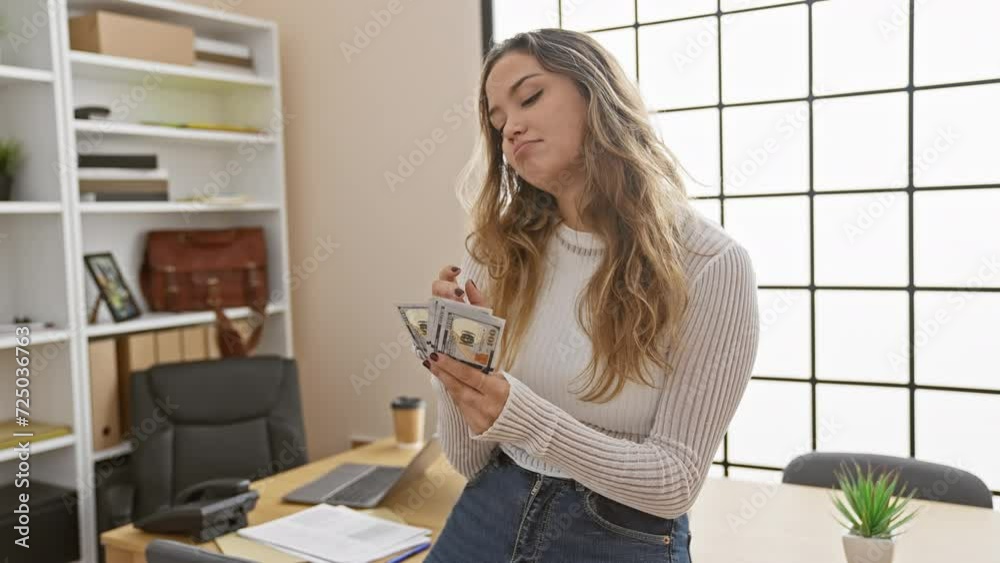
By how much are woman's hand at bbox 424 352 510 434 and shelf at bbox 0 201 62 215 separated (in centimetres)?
212

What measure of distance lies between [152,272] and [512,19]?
184 centimetres

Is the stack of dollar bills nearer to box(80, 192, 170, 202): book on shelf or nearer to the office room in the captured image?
the office room

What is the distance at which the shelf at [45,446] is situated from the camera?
9.39 ft

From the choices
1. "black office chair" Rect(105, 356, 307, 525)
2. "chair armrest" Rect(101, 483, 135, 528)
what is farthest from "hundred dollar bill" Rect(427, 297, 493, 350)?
"chair armrest" Rect(101, 483, 135, 528)

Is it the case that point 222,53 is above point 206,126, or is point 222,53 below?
above

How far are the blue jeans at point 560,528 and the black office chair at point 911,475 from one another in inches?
40.5

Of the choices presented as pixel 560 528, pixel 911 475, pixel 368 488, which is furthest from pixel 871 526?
pixel 368 488

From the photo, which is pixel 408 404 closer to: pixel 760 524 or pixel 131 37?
pixel 760 524

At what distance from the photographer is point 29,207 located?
2902mm

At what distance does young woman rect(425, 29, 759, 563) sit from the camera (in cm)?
136

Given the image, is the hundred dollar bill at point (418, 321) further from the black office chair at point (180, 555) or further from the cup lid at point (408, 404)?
the cup lid at point (408, 404)

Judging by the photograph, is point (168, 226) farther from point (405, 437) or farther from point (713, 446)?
point (713, 446)

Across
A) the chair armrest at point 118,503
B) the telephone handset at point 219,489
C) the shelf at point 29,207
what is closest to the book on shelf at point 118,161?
the shelf at point 29,207

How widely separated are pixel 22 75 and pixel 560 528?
250cm
